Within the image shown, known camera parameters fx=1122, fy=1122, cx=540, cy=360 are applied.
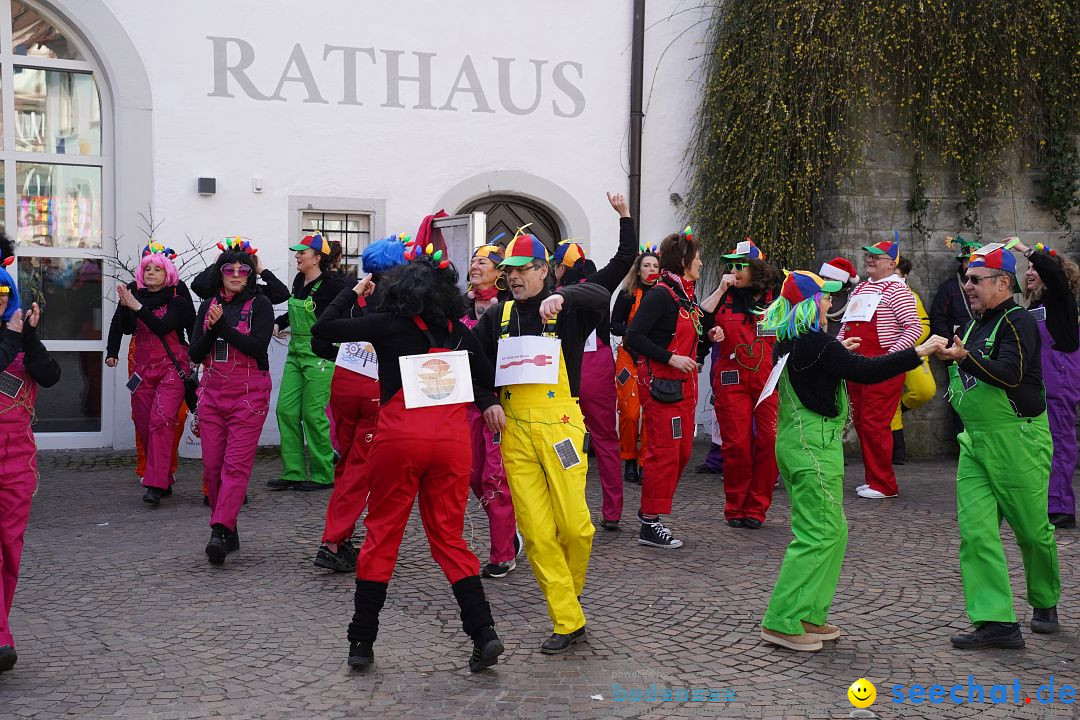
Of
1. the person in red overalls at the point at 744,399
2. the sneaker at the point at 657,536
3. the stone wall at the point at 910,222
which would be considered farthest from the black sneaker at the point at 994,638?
the stone wall at the point at 910,222

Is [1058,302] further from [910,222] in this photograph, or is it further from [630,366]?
[910,222]

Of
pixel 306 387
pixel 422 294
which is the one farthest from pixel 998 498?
pixel 306 387

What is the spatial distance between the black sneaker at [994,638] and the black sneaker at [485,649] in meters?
2.13

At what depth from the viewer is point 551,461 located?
4949 mm

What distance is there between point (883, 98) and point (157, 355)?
741cm

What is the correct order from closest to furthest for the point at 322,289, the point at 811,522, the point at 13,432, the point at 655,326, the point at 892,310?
1. the point at 13,432
2. the point at 811,522
3. the point at 655,326
4. the point at 322,289
5. the point at 892,310

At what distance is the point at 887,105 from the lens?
11445mm

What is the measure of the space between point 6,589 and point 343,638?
1462 millimetres

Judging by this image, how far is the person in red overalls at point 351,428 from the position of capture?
6.00 meters

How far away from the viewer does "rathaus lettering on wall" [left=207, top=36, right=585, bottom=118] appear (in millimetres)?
10633

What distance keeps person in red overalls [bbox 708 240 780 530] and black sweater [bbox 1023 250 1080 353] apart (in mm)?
1752

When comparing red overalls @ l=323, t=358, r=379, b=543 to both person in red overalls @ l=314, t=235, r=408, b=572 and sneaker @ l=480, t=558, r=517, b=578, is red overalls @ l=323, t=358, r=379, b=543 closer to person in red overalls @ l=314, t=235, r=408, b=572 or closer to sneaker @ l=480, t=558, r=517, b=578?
person in red overalls @ l=314, t=235, r=408, b=572

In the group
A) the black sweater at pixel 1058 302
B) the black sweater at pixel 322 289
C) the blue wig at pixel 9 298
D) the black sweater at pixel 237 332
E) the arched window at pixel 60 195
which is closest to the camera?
the blue wig at pixel 9 298

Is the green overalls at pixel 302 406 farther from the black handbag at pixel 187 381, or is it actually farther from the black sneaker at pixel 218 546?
the black sneaker at pixel 218 546
